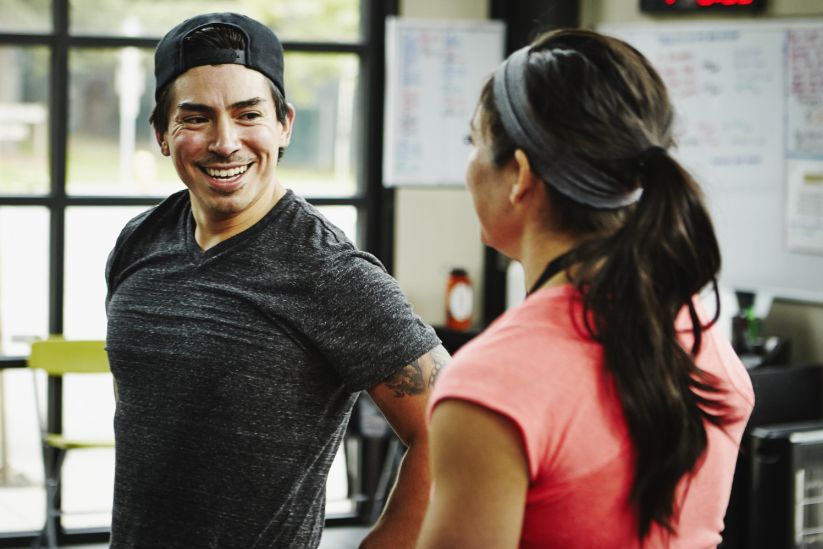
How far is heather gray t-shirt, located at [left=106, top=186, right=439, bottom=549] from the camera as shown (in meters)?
1.49

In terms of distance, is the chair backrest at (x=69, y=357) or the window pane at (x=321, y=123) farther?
the window pane at (x=321, y=123)

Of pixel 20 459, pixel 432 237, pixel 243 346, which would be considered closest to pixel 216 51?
pixel 243 346

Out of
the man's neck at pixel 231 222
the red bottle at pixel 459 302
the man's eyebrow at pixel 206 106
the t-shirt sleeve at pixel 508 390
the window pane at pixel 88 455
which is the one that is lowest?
the window pane at pixel 88 455

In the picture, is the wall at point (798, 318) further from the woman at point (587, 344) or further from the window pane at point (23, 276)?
the woman at point (587, 344)

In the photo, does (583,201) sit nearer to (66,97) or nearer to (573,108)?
(573,108)

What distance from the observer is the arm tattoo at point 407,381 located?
1.48 meters

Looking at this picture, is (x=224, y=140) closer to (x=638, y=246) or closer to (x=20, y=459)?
(x=638, y=246)

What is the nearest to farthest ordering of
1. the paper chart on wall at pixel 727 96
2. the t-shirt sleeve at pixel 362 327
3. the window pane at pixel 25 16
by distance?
the t-shirt sleeve at pixel 362 327
the paper chart on wall at pixel 727 96
the window pane at pixel 25 16

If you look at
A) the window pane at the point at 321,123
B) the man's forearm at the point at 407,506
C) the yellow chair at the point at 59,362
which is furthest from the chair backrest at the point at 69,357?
the man's forearm at the point at 407,506

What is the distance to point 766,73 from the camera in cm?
369

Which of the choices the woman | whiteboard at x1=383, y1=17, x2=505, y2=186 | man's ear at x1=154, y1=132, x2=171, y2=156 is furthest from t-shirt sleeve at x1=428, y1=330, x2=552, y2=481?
whiteboard at x1=383, y1=17, x2=505, y2=186

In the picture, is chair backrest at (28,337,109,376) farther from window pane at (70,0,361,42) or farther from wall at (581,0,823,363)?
wall at (581,0,823,363)

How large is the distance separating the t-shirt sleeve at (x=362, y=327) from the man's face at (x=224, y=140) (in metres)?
0.20

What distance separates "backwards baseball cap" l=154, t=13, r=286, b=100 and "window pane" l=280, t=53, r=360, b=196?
106 inches
